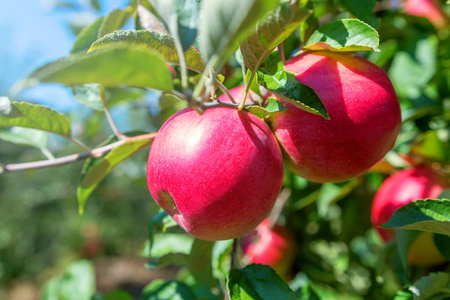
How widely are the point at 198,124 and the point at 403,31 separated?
2.73 feet

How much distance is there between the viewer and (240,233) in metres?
0.57

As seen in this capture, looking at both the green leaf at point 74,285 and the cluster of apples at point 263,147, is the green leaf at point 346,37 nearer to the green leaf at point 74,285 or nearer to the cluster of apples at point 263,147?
the cluster of apples at point 263,147

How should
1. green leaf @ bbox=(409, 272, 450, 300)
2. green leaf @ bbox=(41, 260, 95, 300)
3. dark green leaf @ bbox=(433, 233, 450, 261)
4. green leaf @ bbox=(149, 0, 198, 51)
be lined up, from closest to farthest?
1. green leaf @ bbox=(149, 0, 198, 51)
2. green leaf @ bbox=(409, 272, 450, 300)
3. dark green leaf @ bbox=(433, 233, 450, 261)
4. green leaf @ bbox=(41, 260, 95, 300)

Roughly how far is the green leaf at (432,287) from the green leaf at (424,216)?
14 cm

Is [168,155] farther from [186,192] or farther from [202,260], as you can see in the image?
[202,260]

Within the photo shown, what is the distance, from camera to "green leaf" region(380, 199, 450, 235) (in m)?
0.54

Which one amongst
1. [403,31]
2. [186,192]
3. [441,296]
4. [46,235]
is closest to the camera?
[186,192]

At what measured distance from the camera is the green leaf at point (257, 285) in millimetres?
612

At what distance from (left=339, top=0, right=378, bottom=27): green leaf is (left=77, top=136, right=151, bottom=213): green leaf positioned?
0.43 m

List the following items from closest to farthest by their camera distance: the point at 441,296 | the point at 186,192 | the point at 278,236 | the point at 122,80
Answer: the point at 122,80
the point at 186,192
the point at 441,296
the point at 278,236

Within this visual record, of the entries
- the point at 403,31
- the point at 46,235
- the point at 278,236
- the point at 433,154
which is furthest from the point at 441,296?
the point at 46,235

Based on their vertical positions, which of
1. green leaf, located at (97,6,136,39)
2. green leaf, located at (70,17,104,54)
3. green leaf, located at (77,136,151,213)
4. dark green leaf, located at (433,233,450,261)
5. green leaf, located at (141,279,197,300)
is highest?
green leaf, located at (97,6,136,39)

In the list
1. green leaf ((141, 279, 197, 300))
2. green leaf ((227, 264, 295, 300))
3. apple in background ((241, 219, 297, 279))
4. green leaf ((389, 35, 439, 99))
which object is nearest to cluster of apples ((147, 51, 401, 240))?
green leaf ((227, 264, 295, 300))

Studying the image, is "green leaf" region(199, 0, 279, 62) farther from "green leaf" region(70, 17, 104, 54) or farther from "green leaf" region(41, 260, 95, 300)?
"green leaf" region(41, 260, 95, 300)
